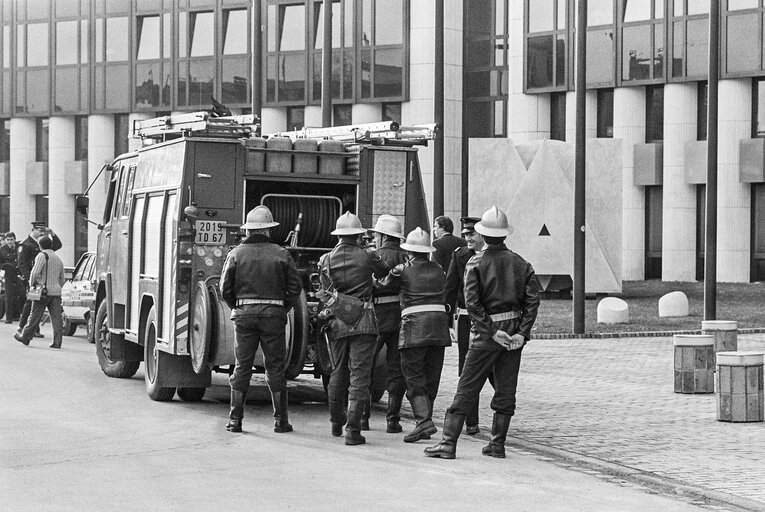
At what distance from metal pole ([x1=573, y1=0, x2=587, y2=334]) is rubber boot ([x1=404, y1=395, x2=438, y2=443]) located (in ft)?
42.3

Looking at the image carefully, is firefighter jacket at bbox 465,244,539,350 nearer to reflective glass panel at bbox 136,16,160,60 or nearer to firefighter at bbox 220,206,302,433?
firefighter at bbox 220,206,302,433

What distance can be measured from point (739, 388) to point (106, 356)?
820 centimetres

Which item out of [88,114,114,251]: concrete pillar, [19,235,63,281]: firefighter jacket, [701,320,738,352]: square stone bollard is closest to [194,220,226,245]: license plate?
[701,320,738,352]: square stone bollard

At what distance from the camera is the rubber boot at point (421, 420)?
1181cm

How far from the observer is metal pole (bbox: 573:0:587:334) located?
78.6 feet

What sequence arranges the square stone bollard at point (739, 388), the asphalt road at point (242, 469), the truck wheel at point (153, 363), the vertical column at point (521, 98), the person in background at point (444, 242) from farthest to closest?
the vertical column at point (521, 98) → the truck wheel at point (153, 363) → the square stone bollard at point (739, 388) → the person in background at point (444, 242) → the asphalt road at point (242, 469)

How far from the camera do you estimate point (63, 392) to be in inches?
619

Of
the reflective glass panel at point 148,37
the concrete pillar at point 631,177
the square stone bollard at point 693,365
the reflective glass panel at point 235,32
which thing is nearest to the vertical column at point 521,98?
the concrete pillar at point 631,177

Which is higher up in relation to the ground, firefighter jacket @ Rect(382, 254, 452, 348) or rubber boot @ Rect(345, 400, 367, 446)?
firefighter jacket @ Rect(382, 254, 452, 348)

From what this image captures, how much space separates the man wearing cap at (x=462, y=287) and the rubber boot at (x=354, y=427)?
927mm

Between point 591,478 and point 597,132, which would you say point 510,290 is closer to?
point 591,478

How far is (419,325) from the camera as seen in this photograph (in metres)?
11.8

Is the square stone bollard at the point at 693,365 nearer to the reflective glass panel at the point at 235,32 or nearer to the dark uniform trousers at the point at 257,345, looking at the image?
the dark uniform trousers at the point at 257,345

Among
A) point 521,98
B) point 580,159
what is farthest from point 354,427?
point 521,98
